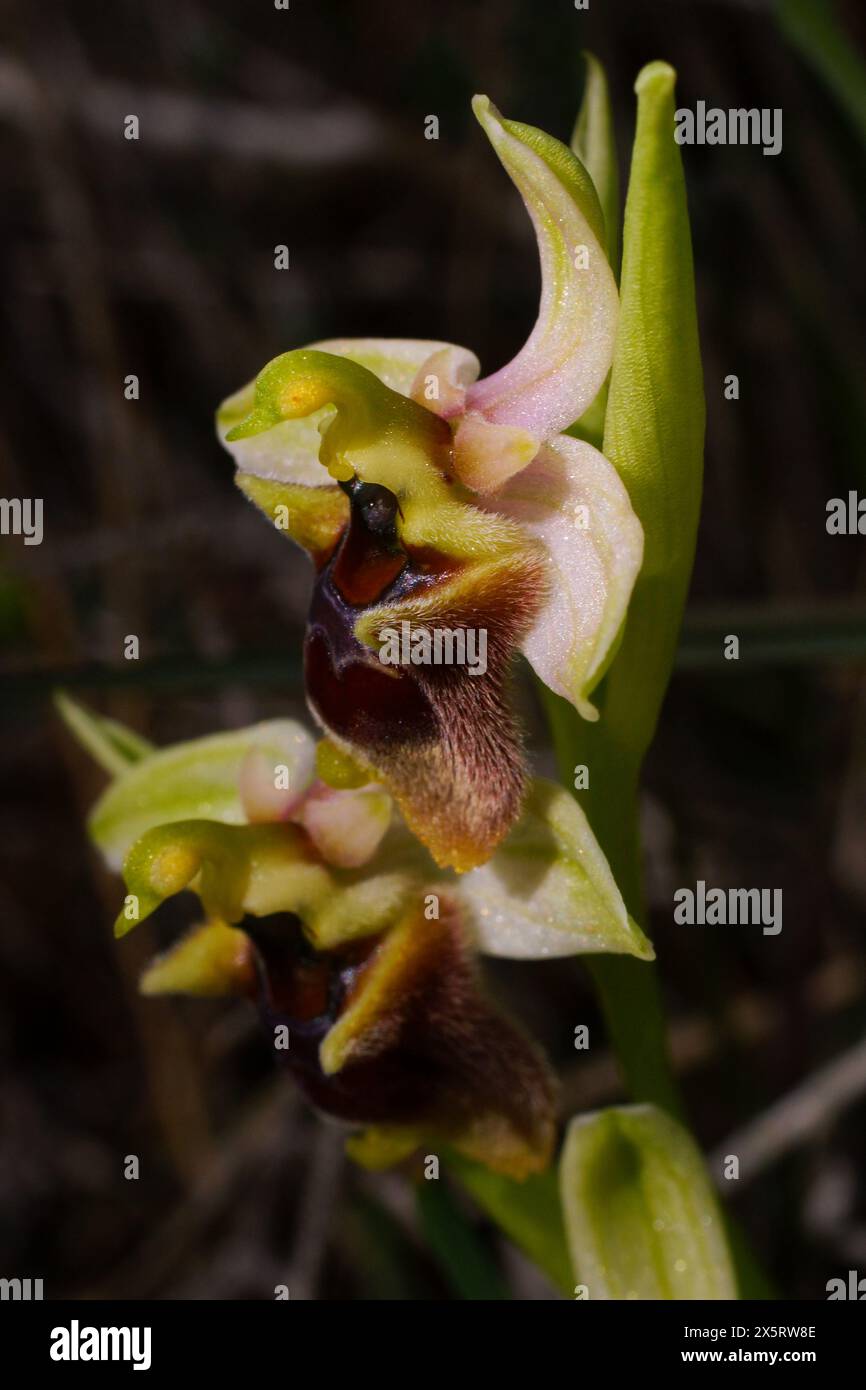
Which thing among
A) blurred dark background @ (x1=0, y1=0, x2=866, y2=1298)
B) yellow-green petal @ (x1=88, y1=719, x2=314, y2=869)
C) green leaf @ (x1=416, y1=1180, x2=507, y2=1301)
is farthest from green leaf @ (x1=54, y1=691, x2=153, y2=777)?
green leaf @ (x1=416, y1=1180, x2=507, y2=1301)

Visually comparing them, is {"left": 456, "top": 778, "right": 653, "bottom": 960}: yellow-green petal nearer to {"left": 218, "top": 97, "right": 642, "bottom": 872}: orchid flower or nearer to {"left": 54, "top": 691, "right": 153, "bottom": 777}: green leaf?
{"left": 218, "top": 97, "right": 642, "bottom": 872}: orchid flower

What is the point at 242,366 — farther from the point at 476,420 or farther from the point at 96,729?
the point at 476,420

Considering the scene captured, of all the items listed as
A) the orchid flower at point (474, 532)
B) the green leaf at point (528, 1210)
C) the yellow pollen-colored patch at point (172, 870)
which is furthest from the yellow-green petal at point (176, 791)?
the green leaf at point (528, 1210)

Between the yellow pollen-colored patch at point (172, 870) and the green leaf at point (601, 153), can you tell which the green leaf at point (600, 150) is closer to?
the green leaf at point (601, 153)

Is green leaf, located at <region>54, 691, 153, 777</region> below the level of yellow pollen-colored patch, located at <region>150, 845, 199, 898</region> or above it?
above

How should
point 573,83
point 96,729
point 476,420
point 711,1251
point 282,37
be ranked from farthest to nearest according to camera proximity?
point 282,37 → point 573,83 → point 96,729 → point 711,1251 → point 476,420

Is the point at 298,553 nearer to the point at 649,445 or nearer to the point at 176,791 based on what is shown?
the point at 176,791

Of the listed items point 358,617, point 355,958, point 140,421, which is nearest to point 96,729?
point 355,958
